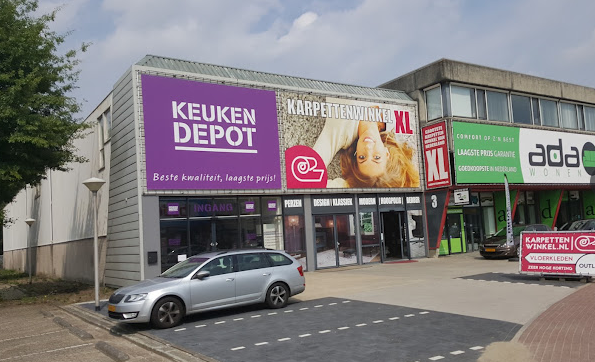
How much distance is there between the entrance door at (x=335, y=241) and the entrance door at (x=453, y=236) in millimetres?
5327

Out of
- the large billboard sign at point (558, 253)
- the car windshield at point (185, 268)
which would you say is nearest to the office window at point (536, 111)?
the large billboard sign at point (558, 253)

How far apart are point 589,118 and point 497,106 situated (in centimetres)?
1035

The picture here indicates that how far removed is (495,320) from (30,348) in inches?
340

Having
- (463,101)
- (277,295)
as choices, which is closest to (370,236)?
(463,101)

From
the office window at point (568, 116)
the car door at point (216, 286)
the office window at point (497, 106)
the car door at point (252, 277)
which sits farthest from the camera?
the office window at point (568, 116)

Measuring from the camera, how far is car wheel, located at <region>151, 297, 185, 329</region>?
1012 cm

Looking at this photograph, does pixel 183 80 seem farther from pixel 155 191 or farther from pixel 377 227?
pixel 377 227

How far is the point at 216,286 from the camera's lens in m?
10.9

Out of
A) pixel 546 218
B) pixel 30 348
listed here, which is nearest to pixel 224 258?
pixel 30 348

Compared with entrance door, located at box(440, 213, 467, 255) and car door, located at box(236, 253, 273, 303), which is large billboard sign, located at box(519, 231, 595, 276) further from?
entrance door, located at box(440, 213, 467, 255)

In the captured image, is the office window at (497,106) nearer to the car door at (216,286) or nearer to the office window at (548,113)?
the office window at (548,113)

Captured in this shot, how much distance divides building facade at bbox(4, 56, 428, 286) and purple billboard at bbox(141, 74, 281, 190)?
37 millimetres

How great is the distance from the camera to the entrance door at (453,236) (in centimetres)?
2466

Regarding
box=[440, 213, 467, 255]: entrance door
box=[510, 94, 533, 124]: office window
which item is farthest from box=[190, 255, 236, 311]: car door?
box=[510, 94, 533, 124]: office window
